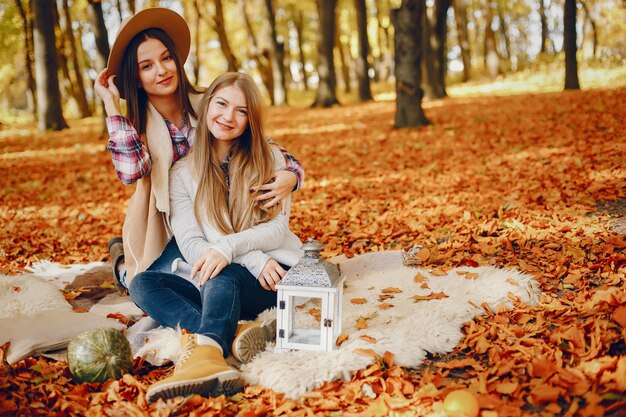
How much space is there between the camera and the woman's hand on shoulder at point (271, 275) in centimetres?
288

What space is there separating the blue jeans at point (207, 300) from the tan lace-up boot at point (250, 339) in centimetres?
5

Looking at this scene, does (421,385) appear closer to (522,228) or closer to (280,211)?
(280,211)

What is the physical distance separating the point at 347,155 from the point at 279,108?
1009cm

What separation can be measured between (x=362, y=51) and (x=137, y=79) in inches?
552

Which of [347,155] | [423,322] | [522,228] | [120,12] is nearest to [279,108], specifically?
[120,12]

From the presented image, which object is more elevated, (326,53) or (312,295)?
(326,53)

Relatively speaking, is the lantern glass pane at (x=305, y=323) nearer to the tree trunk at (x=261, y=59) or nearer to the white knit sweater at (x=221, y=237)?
the white knit sweater at (x=221, y=237)

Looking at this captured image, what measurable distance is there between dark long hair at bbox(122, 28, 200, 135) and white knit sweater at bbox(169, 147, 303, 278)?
1.38 feet

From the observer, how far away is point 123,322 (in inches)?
128

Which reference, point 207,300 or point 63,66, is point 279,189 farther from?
point 63,66

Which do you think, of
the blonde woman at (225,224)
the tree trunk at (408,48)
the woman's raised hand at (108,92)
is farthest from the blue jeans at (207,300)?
the tree trunk at (408,48)

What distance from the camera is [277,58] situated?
60.5 ft

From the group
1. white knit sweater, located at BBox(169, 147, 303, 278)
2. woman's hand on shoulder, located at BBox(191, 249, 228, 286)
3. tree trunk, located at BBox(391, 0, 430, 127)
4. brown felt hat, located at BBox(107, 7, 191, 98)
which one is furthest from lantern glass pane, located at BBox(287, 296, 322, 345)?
tree trunk, located at BBox(391, 0, 430, 127)

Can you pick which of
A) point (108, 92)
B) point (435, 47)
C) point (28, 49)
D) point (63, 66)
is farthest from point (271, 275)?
point (63, 66)
